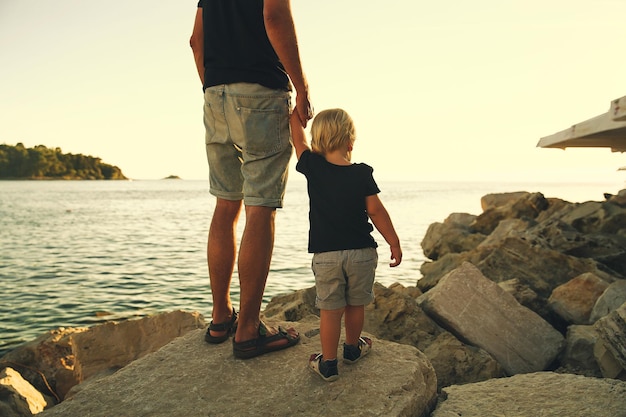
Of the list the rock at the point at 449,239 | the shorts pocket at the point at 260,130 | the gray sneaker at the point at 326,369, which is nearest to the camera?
the gray sneaker at the point at 326,369

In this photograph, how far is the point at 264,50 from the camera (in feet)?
10.2

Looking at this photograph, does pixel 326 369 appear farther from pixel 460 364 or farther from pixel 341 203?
pixel 460 364

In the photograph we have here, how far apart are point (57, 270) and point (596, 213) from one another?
13.6m

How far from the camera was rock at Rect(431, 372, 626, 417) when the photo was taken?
2826mm

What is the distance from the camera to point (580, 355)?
14.4 ft

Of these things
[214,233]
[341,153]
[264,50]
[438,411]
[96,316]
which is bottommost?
[96,316]

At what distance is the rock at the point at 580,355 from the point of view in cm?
427

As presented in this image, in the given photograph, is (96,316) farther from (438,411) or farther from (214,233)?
(438,411)

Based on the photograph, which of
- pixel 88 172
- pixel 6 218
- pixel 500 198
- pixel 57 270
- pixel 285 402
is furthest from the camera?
pixel 88 172

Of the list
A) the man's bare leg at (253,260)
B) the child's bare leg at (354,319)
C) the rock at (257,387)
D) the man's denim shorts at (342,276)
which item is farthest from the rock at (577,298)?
the man's bare leg at (253,260)

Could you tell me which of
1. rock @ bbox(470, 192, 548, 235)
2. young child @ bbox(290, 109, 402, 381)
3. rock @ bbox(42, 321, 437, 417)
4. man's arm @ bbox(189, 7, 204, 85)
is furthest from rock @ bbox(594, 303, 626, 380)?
rock @ bbox(470, 192, 548, 235)

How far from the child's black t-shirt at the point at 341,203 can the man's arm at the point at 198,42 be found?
1.19 metres

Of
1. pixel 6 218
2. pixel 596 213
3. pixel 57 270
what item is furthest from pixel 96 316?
pixel 6 218

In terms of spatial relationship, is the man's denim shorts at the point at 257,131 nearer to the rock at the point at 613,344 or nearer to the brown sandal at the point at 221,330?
the brown sandal at the point at 221,330
